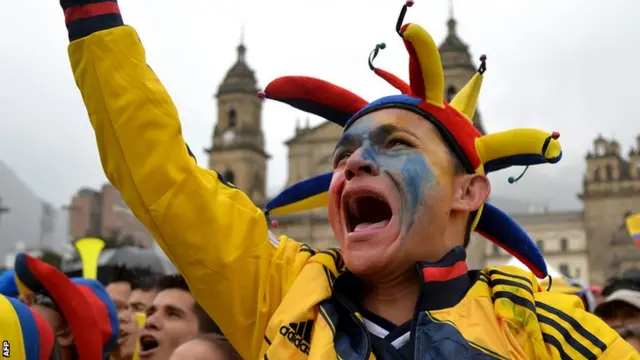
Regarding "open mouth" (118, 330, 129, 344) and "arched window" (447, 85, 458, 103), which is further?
"arched window" (447, 85, 458, 103)

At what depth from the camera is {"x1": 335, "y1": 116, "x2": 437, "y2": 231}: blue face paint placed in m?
1.91

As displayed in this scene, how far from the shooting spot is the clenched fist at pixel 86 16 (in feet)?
6.05

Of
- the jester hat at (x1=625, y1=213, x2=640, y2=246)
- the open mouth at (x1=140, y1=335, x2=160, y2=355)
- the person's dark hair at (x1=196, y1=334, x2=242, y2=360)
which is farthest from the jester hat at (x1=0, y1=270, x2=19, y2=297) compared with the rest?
the jester hat at (x1=625, y1=213, x2=640, y2=246)

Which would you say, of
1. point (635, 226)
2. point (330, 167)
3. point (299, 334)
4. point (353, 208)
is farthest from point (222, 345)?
point (330, 167)

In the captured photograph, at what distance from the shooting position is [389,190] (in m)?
1.91

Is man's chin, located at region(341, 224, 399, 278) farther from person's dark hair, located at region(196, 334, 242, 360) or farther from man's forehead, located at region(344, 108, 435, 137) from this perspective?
person's dark hair, located at region(196, 334, 242, 360)

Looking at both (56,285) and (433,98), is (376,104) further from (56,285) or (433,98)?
(56,285)

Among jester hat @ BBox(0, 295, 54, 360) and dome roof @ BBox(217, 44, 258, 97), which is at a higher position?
dome roof @ BBox(217, 44, 258, 97)

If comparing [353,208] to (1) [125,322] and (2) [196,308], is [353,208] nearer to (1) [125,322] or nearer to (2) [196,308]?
(2) [196,308]

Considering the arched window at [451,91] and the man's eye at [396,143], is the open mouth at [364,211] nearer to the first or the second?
the man's eye at [396,143]

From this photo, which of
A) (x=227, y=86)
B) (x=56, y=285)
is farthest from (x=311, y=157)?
(x=56, y=285)

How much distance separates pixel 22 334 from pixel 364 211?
4.45ft

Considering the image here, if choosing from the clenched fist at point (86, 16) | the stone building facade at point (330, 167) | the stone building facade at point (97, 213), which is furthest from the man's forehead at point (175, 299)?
the stone building facade at point (97, 213)

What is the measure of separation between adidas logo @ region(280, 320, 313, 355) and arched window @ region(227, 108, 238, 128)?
3646cm
